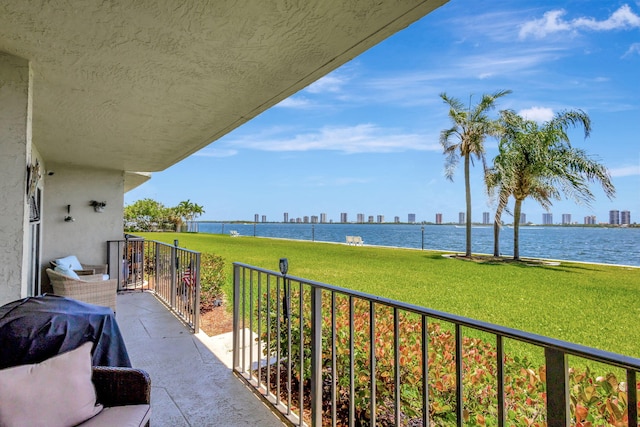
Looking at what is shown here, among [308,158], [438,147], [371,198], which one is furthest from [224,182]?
[438,147]

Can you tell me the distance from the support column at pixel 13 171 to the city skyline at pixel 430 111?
1860mm

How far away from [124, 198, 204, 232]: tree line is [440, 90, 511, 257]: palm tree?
24511 mm

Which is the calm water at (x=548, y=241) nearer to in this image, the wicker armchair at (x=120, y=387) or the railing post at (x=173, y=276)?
the railing post at (x=173, y=276)

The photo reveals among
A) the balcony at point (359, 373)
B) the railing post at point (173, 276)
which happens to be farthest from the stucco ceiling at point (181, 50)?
the railing post at point (173, 276)

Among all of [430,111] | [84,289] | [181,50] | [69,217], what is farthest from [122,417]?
[430,111]

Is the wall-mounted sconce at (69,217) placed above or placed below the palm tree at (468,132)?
below

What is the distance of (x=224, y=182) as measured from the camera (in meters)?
46.0

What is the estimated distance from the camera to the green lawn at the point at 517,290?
5219mm

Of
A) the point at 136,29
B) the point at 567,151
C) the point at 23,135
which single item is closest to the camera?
the point at 136,29

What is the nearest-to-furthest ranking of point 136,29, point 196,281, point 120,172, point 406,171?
point 136,29, point 196,281, point 120,172, point 406,171

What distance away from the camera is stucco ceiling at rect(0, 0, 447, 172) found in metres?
1.69

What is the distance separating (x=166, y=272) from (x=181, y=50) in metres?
4.34

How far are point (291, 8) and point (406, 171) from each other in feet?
129

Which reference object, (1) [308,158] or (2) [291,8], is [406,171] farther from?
(2) [291,8]
